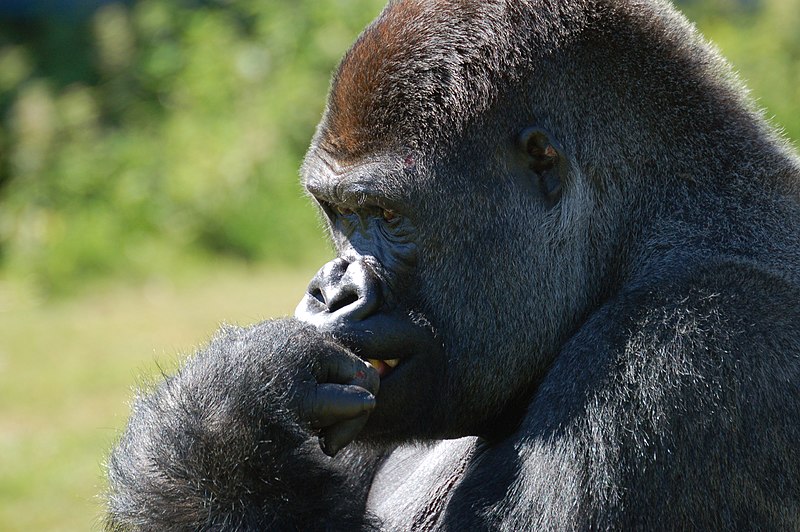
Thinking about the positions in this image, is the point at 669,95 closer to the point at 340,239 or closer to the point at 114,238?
the point at 340,239

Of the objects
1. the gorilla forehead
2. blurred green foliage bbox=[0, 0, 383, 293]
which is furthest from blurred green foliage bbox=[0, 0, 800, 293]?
the gorilla forehead

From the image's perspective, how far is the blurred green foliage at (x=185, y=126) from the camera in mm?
11180

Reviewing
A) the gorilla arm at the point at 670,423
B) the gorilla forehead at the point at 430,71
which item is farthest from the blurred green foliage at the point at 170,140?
the gorilla arm at the point at 670,423

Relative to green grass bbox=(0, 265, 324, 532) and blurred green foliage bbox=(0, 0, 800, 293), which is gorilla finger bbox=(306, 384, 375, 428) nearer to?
green grass bbox=(0, 265, 324, 532)

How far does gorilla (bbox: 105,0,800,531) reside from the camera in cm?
315

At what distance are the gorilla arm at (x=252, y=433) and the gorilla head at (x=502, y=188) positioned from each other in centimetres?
20

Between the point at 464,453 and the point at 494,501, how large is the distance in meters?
0.55

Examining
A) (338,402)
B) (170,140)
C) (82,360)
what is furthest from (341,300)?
(170,140)

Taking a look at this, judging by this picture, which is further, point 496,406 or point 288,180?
point 288,180

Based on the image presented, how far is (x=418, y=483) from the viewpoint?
12.2ft

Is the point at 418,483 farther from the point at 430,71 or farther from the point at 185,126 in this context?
the point at 185,126

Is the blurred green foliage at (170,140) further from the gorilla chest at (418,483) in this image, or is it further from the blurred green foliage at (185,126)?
the gorilla chest at (418,483)

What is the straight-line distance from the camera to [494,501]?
3.10 m

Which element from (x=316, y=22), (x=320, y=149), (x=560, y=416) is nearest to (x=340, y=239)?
(x=320, y=149)
